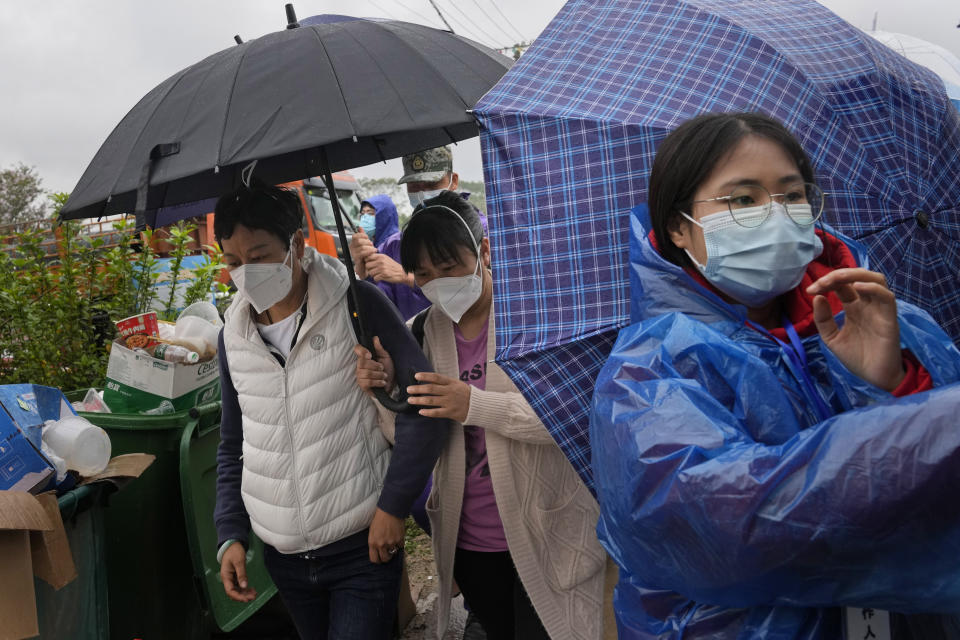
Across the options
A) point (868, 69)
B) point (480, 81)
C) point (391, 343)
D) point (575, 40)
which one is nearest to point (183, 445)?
point (391, 343)

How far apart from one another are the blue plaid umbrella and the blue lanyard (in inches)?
17.6

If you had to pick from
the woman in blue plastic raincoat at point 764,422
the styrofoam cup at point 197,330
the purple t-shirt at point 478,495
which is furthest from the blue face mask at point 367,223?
the woman in blue plastic raincoat at point 764,422

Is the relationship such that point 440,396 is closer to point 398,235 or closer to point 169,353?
point 169,353

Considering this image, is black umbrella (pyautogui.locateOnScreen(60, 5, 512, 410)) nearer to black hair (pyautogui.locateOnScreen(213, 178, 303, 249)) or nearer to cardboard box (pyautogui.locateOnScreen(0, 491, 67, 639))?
black hair (pyautogui.locateOnScreen(213, 178, 303, 249))

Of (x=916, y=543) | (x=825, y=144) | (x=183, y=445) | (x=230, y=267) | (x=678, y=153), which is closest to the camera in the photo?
(x=916, y=543)

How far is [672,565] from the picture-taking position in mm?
1187

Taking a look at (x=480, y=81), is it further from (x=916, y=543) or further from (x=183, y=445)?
(x=183, y=445)

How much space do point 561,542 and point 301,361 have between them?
965mm

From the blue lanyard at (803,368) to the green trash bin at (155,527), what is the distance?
2691 mm

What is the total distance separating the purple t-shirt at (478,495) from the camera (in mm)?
2467

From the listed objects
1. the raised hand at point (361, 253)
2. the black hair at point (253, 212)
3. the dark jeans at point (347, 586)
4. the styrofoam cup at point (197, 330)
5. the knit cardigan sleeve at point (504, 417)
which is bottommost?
the dark jeans at point (347, 586)

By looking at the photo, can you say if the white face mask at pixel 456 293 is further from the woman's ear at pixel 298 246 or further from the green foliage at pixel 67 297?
the green foliage at pixel 67 297

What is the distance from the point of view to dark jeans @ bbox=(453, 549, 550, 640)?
245cm

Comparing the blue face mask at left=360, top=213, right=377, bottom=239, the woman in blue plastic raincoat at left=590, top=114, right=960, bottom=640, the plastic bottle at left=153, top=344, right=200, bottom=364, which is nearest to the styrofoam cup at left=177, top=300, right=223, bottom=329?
the plastic bottle at left=153, top=344, right=200, bottom=364
